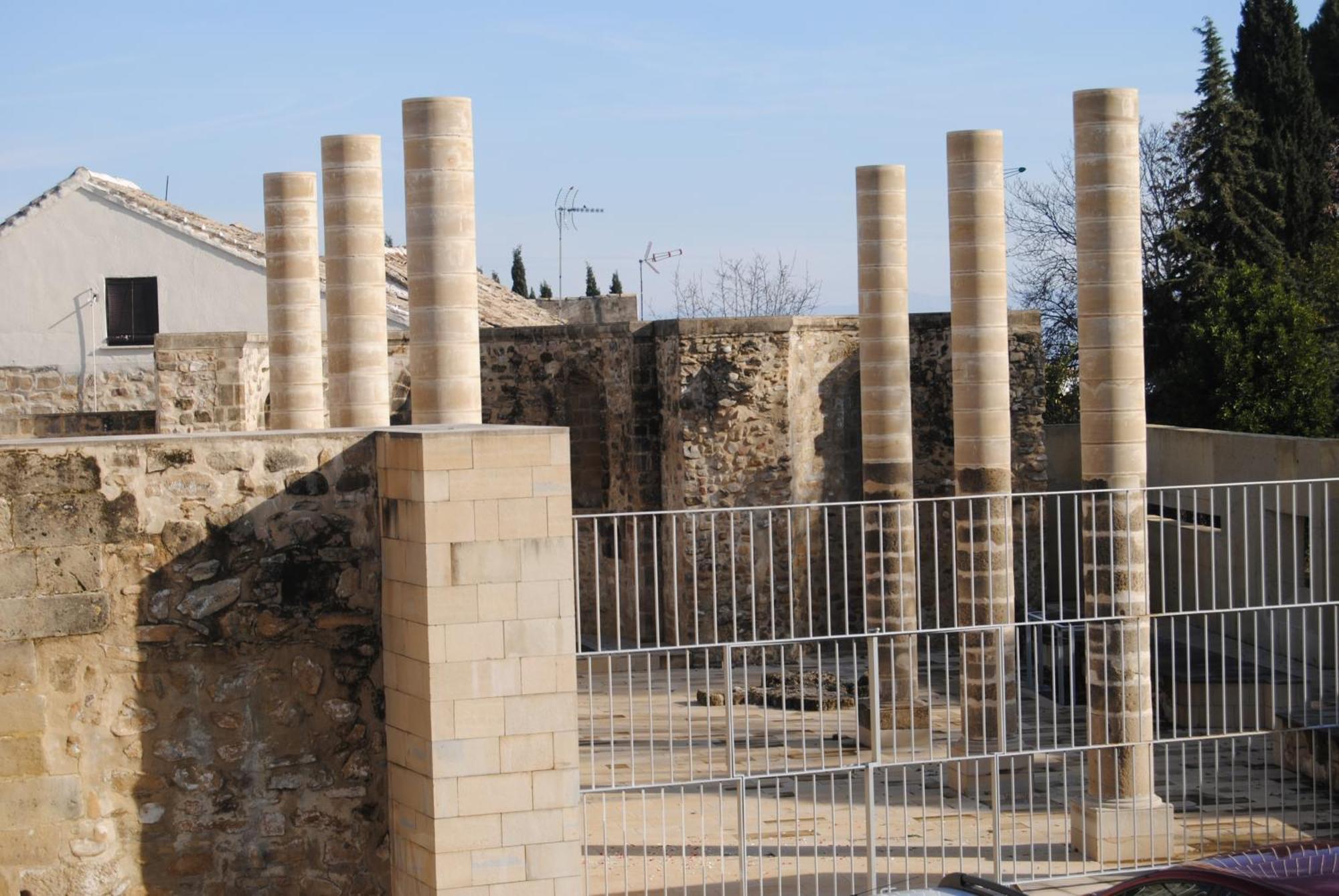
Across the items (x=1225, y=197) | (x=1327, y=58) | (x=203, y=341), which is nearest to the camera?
(x=203, y=341)

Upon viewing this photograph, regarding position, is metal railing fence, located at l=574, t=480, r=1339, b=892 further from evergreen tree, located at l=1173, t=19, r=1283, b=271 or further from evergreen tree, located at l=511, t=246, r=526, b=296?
evergreen tree, located at l=511, t=246, r=526, b=296

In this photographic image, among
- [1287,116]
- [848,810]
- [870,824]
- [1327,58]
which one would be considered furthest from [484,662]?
[1327,58]

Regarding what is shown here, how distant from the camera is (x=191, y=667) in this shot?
24.1 ft

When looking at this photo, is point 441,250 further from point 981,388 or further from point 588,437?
point 588,437

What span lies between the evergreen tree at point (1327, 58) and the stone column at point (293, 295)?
77.5ft

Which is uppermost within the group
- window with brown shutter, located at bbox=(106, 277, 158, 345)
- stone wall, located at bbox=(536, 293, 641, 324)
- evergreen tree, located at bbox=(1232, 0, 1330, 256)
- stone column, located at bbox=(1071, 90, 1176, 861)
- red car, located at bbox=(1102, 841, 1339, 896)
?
evergreen tree, located at bbox=(1232, 0, 1330, 256)

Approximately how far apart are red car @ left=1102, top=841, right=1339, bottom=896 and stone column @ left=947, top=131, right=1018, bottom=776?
6.26m

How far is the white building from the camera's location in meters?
22.8

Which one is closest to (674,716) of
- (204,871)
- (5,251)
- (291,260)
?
(291,260)

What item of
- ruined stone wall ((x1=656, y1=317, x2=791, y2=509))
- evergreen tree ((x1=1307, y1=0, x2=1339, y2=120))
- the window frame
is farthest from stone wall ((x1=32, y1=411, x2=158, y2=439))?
evergreen tree ((x1=1307, y1=0, x2=1339, y2=120))

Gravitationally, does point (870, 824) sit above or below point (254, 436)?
below

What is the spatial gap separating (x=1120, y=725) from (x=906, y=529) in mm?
2840

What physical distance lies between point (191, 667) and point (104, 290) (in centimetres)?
1705

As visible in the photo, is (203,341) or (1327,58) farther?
(1327,58)
